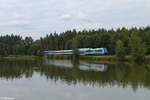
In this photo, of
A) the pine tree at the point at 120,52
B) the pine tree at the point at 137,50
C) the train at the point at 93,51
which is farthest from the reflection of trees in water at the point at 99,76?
the train at the point at 93,51

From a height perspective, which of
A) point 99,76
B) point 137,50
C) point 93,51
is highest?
point 137,50

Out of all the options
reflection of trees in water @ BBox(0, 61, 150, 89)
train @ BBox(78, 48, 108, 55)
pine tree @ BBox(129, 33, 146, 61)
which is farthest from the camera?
train @ BBox(78, 48, 108, 55)

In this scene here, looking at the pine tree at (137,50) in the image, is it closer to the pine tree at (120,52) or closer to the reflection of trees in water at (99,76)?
the pine tree at (120,52)

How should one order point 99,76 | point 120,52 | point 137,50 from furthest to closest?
point 120,52 → point 137,50 → point 99,76

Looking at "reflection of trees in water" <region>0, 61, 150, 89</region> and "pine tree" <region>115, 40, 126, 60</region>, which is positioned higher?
"pine tree" <region>115, 40, 126, 60</region>

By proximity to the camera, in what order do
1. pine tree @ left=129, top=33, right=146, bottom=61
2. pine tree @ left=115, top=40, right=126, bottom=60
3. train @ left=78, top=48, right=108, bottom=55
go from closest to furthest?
pine tree @ left=129, top=33, right=146, bottom=61, pine tree @ left=115, top=40, right=126, bottom=60, train @ left=78, top=48, right=108, bottom=55

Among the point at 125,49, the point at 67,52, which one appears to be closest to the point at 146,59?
the point at 125,49

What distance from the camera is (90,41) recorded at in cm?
11556

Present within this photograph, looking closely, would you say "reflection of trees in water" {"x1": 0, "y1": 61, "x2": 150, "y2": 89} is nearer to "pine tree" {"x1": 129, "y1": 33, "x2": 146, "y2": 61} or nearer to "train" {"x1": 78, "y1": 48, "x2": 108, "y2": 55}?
"pine tree" {"x1": 129, "y1": 33, "x2": 146, "y2": 61}

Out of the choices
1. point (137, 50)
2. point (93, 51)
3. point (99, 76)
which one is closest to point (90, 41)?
point (93, 51)

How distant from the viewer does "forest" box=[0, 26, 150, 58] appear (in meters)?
83.5

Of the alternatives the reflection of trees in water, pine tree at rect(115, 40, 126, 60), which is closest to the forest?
pine tree at rect(115, 40, 126, 60)

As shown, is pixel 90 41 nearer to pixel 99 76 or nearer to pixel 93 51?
pixel 93 51

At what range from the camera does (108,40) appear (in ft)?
352
